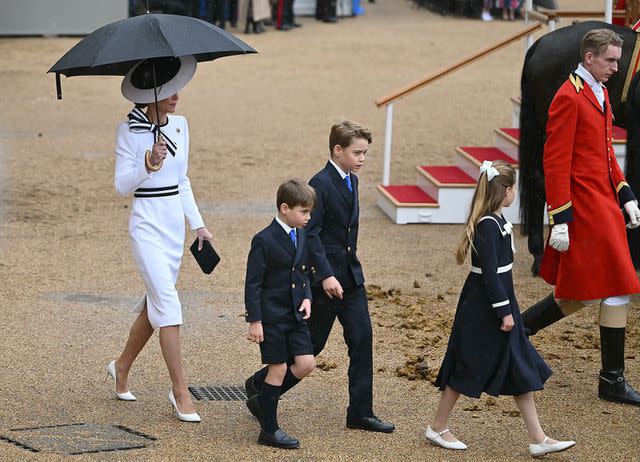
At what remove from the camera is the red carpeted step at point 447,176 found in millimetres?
9727

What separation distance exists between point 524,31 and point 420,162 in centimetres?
233

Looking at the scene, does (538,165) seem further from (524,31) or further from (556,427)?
(556,427)

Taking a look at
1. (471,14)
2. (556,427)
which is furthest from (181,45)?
(471,14)

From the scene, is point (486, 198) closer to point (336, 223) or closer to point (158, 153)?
point (336, 223)

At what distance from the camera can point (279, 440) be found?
5.07m

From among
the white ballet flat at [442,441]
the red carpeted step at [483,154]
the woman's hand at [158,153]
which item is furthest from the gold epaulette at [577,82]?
the red carpeted step at [483,154]

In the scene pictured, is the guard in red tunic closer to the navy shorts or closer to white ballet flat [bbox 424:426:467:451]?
white ballet flat [bbox 424:426:467:451]

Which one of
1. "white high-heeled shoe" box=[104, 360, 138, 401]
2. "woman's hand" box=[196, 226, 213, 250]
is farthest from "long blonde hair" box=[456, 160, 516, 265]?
"white high-heeled shoe" box=[104, 360, 138, 401]

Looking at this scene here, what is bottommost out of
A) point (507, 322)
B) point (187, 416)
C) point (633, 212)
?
point (187, 416)

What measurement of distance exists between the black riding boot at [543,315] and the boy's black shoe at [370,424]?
1.14 metres

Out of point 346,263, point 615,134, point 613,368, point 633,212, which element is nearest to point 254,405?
point 346,263

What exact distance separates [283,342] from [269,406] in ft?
0.89

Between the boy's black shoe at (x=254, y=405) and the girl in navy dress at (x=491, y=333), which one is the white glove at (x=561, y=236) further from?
the boy's black shoe at (x=254, y=405)

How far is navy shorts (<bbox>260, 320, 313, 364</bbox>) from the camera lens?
5035 millimetres
